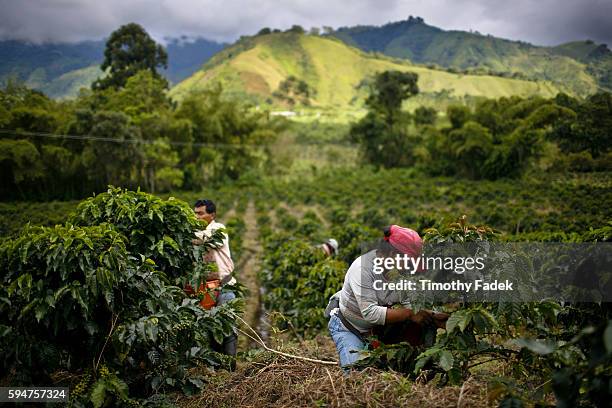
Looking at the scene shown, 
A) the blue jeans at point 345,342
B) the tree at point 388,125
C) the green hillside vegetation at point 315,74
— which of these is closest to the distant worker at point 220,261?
the blue jeans at point 345,342

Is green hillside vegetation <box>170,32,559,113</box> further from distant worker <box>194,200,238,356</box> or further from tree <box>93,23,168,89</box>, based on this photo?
distant worker <box>194,200,238,356</box>

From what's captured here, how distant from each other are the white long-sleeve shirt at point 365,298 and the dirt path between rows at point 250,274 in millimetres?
2188

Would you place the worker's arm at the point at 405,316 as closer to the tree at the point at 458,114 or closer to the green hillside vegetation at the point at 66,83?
the green hillside vegetation at the point at 66,83

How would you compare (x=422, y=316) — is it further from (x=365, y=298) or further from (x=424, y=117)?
(x=424, y=117)

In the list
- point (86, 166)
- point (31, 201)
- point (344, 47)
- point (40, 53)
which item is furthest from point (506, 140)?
point (344, 47)

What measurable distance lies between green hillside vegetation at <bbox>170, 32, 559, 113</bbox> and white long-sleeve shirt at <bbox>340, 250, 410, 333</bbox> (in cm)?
6494

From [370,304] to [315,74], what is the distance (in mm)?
121153

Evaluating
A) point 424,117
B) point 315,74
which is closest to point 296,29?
point 315,74

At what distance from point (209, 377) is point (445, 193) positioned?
21.7 m

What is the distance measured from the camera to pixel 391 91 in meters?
39.3

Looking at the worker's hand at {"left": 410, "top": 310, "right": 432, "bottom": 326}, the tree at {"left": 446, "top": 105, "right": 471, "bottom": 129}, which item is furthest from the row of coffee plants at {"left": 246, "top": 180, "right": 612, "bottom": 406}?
the tree at {"left": 446, "top": 105, "right": 471, "bottom": 129}

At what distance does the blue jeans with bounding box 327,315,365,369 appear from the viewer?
3143mm

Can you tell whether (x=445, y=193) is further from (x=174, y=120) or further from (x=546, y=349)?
(x=546, y=349)

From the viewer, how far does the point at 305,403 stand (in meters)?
2.60
